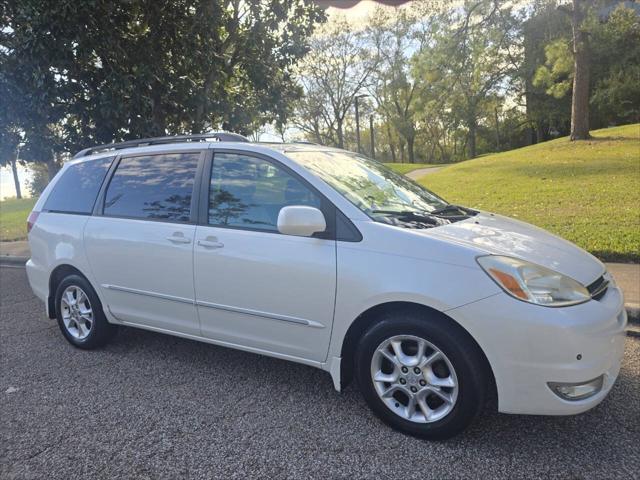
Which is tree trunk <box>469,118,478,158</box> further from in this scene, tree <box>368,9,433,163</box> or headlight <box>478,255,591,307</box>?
headlight <box>478,255,591,307</box>

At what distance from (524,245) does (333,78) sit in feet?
136

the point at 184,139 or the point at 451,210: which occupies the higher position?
the point at 184,139

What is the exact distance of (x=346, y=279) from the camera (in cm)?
285

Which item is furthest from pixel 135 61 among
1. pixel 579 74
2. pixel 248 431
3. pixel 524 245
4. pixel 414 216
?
pixel 579 74

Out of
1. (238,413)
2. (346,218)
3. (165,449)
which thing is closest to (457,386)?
(346,218)

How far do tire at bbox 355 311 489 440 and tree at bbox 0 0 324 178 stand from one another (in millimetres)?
5968

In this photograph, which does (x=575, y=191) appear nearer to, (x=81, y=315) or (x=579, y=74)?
(x=579, y=74)

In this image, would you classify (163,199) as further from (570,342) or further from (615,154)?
(615,154)

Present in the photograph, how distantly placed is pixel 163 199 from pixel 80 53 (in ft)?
14.6

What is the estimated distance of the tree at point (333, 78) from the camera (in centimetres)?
3897

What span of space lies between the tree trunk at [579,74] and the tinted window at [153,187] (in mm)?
19171

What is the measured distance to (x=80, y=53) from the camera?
6.85 metres

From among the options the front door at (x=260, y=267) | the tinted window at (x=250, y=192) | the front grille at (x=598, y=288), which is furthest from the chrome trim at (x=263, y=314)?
the front grille at (x=598, y=288)

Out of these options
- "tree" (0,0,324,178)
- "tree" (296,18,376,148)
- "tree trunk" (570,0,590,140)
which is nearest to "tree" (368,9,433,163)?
"tree" (296,18,376,148)
